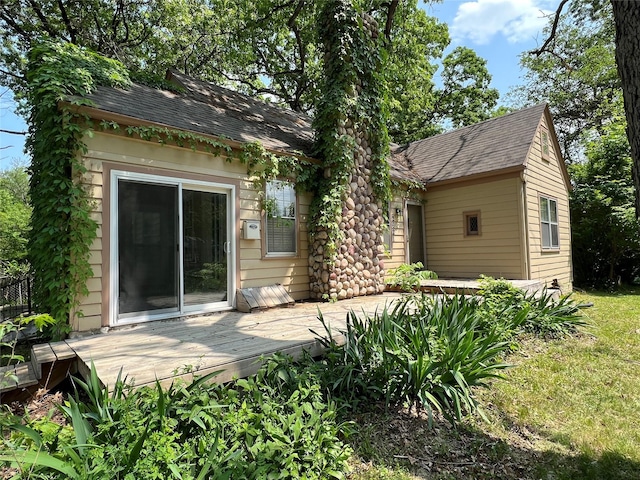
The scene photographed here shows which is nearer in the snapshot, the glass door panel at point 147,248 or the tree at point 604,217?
the glass door panel at point 147,248

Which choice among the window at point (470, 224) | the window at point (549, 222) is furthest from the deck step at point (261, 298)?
the window at point (549, 222)

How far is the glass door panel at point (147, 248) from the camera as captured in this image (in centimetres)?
482

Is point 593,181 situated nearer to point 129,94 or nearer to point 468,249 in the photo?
point 468,249

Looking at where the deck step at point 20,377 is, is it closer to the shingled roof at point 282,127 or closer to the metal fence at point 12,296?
the shingled roof at point 282,127

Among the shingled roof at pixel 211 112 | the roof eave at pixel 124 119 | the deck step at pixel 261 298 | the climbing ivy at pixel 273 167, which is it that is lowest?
the deck step at pixel 261 298

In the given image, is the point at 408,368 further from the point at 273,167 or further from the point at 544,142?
the point at 544,142

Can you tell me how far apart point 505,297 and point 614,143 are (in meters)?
9.99

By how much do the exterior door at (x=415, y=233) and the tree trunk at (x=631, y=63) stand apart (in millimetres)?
7901

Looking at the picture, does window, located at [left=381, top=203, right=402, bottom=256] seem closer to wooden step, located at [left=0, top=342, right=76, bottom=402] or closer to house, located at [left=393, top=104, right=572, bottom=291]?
house, located at [left=393, top=104, right=572, bottom=291]

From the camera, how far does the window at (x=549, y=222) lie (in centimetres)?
962

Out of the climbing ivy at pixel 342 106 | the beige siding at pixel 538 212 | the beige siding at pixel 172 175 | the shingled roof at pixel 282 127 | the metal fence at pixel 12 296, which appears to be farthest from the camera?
the beige siding at pixel 538 212

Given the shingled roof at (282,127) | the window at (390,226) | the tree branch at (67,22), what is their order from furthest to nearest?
the tree branch at (67,22) < the window at (390,226) < the shingled roof at (282,127)

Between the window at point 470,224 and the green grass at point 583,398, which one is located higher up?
the window at point 470,224

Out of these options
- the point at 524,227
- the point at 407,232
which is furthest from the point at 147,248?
the point at 524,227
